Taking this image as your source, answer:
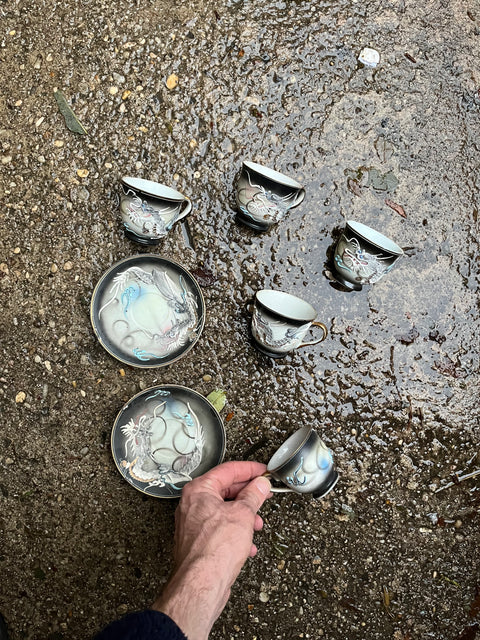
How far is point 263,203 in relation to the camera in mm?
1245

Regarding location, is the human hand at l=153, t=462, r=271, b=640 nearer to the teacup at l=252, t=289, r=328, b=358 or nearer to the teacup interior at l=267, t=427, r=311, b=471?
the teacup interior at l=267, t=427, r=311, b=471

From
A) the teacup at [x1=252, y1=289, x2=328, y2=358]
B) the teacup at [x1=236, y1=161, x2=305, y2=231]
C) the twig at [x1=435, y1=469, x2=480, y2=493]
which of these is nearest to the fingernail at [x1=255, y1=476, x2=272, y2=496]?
the teacup at [x1=252, y1=289, x2=328, y2=358]

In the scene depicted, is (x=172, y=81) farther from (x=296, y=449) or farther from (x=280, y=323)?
(x=296, y=449)

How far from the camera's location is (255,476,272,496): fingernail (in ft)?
3.88

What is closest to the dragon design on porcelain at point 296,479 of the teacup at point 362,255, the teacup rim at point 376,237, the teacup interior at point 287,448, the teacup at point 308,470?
the teacup at point 308,470

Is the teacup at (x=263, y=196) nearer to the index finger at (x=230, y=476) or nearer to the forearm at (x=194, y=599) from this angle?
the index finger at (x=230, y=476)

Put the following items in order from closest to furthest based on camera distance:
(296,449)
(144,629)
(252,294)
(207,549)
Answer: (144,629) < (207,549) < (296,449) < (252,294)

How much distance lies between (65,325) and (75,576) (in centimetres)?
71

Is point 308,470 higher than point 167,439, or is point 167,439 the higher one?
point 308,470

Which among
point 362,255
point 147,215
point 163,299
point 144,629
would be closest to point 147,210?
point 147,215

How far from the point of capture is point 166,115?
4.59ft

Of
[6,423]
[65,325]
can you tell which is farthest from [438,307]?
[6,423]

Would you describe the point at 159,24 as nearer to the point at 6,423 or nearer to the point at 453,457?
the point at 6,423

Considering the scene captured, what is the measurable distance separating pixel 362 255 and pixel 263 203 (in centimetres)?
29
